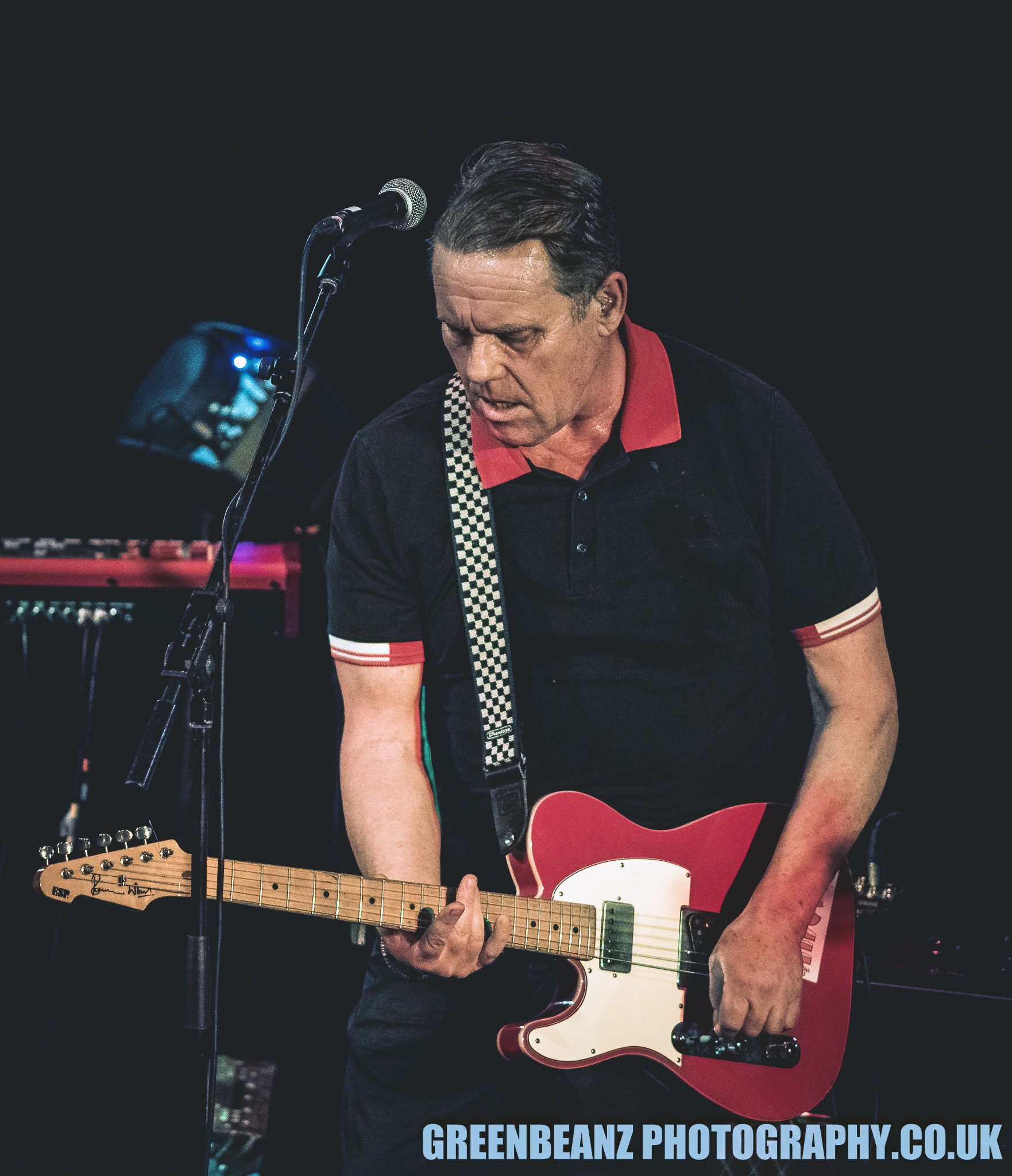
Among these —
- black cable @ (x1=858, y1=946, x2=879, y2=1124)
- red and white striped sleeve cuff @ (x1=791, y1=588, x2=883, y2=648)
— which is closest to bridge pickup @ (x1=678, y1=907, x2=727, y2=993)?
black cable @ (x1=858, y1=946, x2=879, y2=1124)

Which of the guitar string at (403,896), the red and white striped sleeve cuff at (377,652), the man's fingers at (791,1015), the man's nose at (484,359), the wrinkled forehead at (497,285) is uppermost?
the wrinkled forehead at (497,285)

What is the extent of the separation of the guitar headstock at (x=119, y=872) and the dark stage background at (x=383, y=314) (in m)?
1.32

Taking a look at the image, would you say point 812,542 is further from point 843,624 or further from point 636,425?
point 636,425

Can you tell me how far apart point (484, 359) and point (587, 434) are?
42 centimetres

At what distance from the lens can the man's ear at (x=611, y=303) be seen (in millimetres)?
2092

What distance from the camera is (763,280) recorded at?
311cm

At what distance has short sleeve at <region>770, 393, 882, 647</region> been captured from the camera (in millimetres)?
2230

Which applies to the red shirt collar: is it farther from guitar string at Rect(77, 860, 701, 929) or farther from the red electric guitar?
guitar string at Rect(77, 860, 701, 929)

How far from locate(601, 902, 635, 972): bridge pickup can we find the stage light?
174cm

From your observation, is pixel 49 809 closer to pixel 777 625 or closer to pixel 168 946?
pixel 168 946

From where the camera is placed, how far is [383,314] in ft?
11.8

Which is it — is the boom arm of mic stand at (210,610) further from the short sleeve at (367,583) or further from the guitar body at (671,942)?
the guitar body at (671,942)

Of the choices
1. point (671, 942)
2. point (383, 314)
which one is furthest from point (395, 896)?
point (383, 314)

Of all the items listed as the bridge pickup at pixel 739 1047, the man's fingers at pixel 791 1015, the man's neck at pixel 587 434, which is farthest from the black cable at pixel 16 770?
the man's fingers at pixel 791 1015
